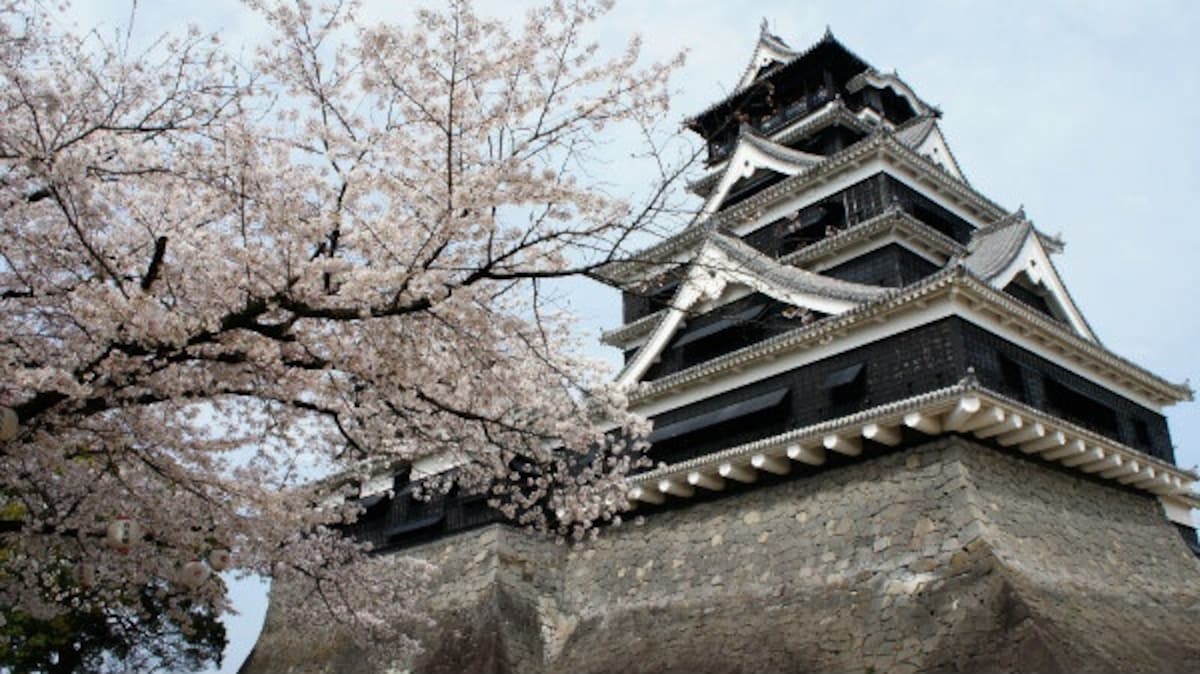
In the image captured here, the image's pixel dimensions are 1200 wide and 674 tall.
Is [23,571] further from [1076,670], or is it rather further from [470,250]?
[1076,670]

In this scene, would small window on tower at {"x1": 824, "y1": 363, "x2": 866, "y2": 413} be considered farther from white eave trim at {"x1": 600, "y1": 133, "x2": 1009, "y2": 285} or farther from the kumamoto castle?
white eave trim at {"x1": 600, "y1": 133, "x2": 1009, "y2": 285}

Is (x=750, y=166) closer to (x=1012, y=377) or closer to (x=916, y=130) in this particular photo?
(x=916, y=130)

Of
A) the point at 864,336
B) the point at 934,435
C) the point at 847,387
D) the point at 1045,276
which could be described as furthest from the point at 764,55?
the point at 934,435

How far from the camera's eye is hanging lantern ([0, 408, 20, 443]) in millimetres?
5648

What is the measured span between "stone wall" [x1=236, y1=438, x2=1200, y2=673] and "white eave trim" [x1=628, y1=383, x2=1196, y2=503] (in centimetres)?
34

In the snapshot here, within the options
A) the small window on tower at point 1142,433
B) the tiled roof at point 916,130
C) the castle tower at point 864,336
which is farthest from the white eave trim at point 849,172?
the small window on tower at point 1142,433

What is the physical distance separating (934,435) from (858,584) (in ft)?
7.85

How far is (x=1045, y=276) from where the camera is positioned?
54.7ft

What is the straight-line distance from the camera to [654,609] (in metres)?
14.3

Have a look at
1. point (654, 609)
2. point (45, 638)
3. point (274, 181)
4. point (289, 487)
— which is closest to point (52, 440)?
point (274, 181)

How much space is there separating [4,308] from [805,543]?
10.6m

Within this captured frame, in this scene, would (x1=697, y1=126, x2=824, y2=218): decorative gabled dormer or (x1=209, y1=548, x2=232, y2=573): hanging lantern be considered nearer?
(x1=209, y1=548, x2=232, y2=573): hanging lantern

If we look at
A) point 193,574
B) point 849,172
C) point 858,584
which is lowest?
point 193,574

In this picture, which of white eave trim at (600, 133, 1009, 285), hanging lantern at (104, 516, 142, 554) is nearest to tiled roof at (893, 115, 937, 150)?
white eave trim at (600, 133, 1009, 285)
